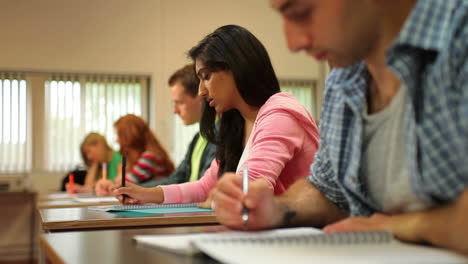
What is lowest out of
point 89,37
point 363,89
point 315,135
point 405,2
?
point 315,135

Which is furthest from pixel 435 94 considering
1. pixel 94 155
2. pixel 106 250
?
pixel 94 155

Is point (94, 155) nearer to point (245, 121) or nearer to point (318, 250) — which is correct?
point (245, 121)

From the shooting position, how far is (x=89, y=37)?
580 centimetres

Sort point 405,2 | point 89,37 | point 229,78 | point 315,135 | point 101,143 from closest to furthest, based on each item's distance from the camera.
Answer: point 405,2 → point 315,135 → point 229,78 → point 101,143 → point 89,37

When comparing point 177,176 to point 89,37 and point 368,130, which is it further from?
point 89,37

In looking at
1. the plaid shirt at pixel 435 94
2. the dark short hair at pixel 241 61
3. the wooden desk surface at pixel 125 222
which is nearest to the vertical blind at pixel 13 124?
the dark short hair at pixel 241 61

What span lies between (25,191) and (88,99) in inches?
41.4

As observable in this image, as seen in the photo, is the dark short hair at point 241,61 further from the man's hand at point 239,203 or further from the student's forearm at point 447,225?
the student's forearm at point 447,225

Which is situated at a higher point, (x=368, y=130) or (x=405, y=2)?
(x=405, y=2)

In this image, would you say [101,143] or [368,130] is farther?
[101,143]

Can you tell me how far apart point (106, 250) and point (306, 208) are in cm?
37

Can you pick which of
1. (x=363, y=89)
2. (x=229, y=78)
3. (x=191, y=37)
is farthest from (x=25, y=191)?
(x=363, y=89)

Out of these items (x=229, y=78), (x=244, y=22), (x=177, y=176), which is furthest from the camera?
(x=244, y=22)

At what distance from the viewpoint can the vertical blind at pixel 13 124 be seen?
5.68 meters
